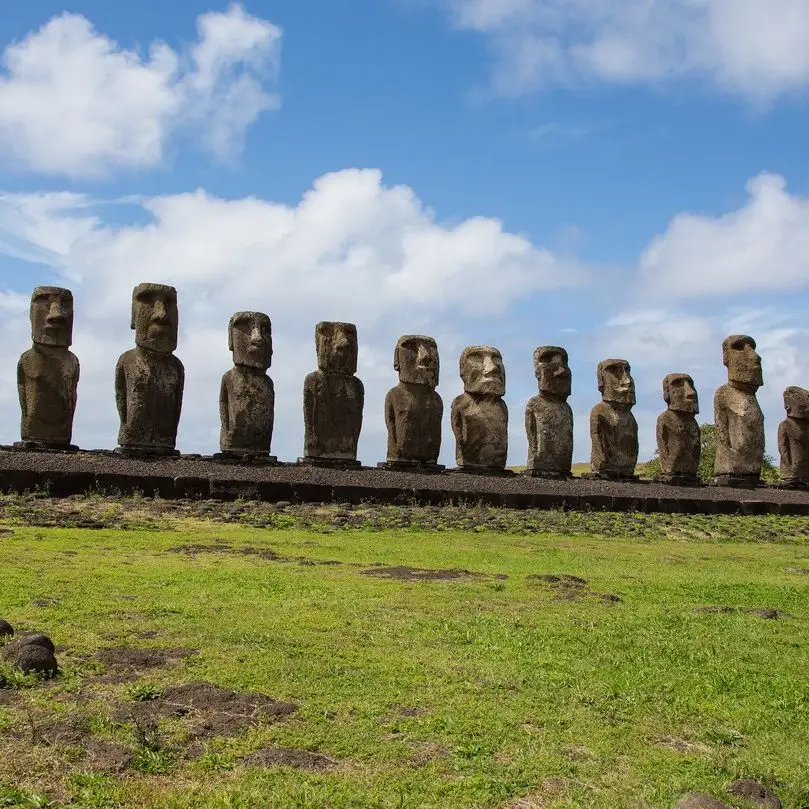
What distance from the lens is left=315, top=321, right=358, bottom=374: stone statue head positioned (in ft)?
58.8

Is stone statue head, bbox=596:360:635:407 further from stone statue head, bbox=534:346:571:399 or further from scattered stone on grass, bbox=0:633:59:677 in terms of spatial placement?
scattered stone on grass, bbox=0:633:59:677

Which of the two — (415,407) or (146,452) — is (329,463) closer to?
(415,407)

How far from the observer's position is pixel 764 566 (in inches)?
420

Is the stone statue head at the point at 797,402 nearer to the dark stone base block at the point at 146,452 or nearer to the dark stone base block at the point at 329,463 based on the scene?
the dark stone base block at the point at 329,463

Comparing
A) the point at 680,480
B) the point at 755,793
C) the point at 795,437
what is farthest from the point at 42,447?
the point at 795,437

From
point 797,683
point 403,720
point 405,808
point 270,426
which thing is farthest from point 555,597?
point 270,426

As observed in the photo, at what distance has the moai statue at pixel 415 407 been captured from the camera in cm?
1853

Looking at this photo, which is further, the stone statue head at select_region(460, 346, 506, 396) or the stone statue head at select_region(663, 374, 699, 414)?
the stone statue head at select_region(663, 374, 699, 414)

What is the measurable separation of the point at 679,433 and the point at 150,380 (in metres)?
11.1

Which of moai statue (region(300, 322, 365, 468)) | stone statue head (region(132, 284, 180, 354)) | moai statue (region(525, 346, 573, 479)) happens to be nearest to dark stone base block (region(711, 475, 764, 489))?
moai statue (region(525, 346, 573, 479))

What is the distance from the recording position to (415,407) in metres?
18.6

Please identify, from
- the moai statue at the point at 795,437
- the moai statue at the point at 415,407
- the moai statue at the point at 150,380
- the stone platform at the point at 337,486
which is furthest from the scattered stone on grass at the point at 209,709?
the moai statue at the point at 795,437

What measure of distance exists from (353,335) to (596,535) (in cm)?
630

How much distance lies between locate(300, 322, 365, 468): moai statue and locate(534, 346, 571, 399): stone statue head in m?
4.12
